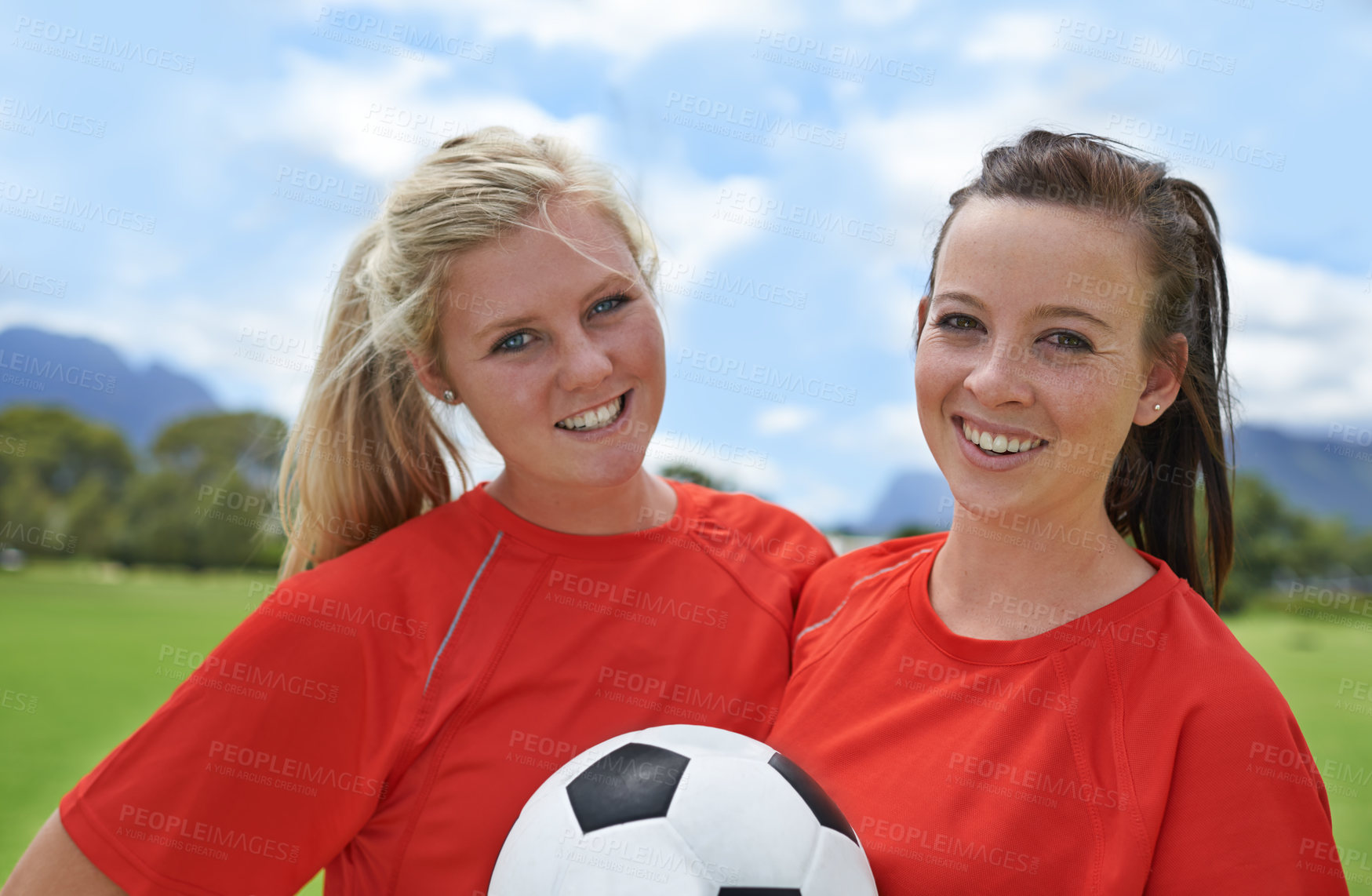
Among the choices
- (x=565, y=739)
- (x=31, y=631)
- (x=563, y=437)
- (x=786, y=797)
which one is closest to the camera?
(x=786, y=797)

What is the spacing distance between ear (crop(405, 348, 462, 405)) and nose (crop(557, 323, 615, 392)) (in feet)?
1.31

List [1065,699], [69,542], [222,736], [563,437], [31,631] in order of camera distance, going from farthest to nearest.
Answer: [31,631], [69,542], [563,437], [222,736], [1065,699]

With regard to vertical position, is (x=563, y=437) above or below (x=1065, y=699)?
above

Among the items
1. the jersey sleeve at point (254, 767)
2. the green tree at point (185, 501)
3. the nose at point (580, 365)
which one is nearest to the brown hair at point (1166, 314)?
the nose at point (580, 365)

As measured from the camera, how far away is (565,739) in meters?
2.12

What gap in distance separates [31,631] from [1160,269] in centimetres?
1665

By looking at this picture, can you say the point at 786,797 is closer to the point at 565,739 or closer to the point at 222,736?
the point at 565,739

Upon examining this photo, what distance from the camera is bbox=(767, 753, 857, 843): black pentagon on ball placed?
5.65 ft

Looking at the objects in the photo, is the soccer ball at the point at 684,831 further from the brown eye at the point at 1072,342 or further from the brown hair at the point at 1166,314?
the brown hair at the point at 1166,314

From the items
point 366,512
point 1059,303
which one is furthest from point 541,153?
point 1059,303

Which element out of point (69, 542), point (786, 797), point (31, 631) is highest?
point (786, 797)

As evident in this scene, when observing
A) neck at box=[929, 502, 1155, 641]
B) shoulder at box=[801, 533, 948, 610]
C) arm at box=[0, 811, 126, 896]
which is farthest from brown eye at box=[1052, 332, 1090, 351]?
arm at box=[0, 811, 126, 896]

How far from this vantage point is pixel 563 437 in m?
2.33

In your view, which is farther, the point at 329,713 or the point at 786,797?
the point at 329,713
